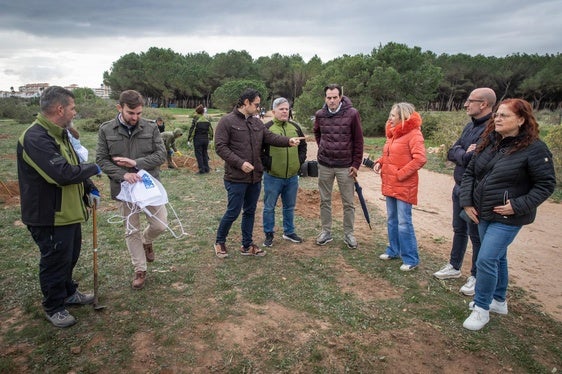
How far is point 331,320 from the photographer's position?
337 centimetres

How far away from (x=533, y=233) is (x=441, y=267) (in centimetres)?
298

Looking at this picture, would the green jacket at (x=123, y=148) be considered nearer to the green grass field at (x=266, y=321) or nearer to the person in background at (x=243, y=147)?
the person in background at (x=243, y=147)

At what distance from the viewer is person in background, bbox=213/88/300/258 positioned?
433cm

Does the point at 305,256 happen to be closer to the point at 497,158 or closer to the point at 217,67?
the point at 497,158

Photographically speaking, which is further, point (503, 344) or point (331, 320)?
point (331, 320)

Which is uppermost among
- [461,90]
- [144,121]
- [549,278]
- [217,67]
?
[217,67]

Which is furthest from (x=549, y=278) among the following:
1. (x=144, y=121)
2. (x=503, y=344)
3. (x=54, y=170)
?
(x=54, y=170)

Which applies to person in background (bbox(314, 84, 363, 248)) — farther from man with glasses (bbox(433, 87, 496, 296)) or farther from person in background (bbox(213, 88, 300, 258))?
man with glasses (bbox(433, 87, 496, 296))

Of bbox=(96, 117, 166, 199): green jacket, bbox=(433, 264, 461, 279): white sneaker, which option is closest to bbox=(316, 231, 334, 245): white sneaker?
bbox=(433, 264, 461, 279): white sneaker

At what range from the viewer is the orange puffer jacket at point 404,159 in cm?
423

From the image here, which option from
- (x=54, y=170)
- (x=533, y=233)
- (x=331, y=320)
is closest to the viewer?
(x=54, y=170)

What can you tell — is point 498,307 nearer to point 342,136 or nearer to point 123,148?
point 342,136

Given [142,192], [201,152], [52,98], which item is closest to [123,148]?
[142,192]

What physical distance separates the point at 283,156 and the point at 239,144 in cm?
66
